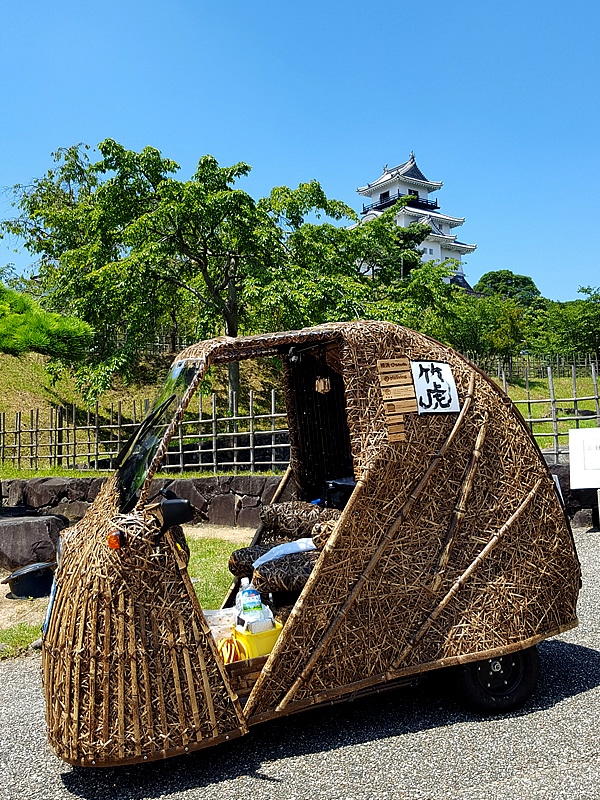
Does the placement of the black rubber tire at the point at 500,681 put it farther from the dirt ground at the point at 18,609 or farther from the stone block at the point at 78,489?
the stone block at the point at 78,489

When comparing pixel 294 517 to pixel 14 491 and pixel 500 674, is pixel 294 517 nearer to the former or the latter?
pixel 500 674

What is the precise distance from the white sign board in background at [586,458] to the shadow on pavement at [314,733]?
14.9 feet

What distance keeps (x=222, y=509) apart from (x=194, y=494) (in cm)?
64

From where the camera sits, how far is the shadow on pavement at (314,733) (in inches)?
130

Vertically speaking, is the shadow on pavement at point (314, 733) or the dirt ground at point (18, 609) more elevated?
the shadow on pavement at point (314, 733)

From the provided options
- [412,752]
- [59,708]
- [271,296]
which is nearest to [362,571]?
[412,752]

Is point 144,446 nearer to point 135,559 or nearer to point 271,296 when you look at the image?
point 135,559

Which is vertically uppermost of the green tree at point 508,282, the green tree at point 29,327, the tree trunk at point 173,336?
the green tree at point 508,282

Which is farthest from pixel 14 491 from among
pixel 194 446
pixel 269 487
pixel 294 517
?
pixel 294 517

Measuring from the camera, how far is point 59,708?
127 inches

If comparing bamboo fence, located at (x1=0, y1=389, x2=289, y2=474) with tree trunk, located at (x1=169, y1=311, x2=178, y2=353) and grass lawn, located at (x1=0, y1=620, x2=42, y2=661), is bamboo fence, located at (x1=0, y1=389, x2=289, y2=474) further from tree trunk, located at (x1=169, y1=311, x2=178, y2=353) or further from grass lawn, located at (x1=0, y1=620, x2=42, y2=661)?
tree trunk, located at (x1=169, y1=311, x2=178, y2=353)

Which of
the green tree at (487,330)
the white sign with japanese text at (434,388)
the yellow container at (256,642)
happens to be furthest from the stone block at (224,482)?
the green tree at (487,330)

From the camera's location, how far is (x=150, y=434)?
370 cm

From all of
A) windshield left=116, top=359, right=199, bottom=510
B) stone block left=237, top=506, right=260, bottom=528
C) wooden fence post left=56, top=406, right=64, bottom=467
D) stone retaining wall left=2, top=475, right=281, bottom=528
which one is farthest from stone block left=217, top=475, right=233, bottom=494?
windshield left=116, top=359, right=199, bottom=510
